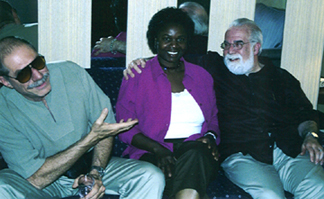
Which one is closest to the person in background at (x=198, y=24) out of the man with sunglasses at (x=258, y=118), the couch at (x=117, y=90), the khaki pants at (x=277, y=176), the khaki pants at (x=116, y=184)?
the man with sunglasses at (x=258, y=118)

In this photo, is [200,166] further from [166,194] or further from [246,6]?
[246,6]

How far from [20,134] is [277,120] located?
67.1 inches

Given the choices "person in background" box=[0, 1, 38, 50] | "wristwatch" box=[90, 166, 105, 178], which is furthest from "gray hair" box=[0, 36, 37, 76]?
"person in background" box=[0, 1, 38, 50]

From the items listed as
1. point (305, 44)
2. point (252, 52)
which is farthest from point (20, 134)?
point (305, 44)

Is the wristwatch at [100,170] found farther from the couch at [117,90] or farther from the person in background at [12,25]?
the person in background at [12,25]

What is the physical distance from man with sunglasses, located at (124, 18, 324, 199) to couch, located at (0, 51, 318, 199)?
70 millimetres

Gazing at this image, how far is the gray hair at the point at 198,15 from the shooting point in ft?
10.2

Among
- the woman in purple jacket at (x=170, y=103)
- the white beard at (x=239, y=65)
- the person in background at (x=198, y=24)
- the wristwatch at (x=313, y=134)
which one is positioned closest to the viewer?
the woman in purple jacket at (x=170, y=103)

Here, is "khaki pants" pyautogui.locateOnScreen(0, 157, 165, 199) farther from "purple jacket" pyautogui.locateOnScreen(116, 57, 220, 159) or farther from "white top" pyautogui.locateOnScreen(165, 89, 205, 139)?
"white top" pyautogui.locateOnScreen(165, 89, 205, 139)

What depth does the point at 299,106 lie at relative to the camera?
2.53 metres

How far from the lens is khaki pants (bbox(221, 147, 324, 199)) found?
2131 mm

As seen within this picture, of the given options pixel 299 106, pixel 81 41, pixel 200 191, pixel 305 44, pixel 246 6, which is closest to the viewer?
pixel 200 191

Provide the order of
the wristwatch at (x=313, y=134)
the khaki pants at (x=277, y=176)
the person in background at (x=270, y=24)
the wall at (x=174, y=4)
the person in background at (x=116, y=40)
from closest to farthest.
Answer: the khaki pants at (x=277, y=176) → the wristwatch at (x=313, y=134) → the wall at (x=174, y=4) → the person in background at (x=116, y=40) → the person in background at (x=270, y=24)

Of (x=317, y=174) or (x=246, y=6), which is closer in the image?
(x=317, y=174)
